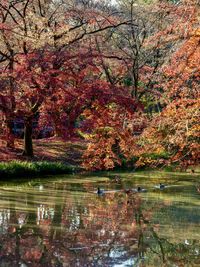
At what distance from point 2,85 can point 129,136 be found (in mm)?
4886

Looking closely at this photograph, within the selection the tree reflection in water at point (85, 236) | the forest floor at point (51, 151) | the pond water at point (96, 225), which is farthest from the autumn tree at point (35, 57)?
the tree reflection in water at point (85, 236)

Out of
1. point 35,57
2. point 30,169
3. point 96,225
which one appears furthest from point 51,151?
point 96,225

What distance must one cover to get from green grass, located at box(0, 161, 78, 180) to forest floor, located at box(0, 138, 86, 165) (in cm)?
69

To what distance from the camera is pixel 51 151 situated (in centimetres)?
1841

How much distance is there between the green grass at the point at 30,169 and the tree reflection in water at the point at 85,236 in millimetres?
3388

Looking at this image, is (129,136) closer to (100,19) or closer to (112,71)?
(100,19)

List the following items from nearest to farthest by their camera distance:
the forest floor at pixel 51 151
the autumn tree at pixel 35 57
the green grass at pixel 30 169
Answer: the autumn tree at pixel 35 57 < the green grass at pixel 30 169 < the forest floor at pixel 51 151

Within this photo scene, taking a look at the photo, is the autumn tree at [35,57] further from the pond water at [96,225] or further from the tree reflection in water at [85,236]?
the tree reflection in water at [85,236]

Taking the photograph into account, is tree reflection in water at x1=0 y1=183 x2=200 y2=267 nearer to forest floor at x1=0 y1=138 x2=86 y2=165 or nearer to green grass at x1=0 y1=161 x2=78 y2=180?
green grass at x1=0 y1=161 x2=78 y2=180

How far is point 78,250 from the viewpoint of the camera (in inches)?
270

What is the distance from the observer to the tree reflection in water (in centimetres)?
653

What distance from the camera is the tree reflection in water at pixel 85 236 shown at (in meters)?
6.53

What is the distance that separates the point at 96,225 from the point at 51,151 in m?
10.0

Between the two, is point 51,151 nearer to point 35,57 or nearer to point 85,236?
point 35,57
